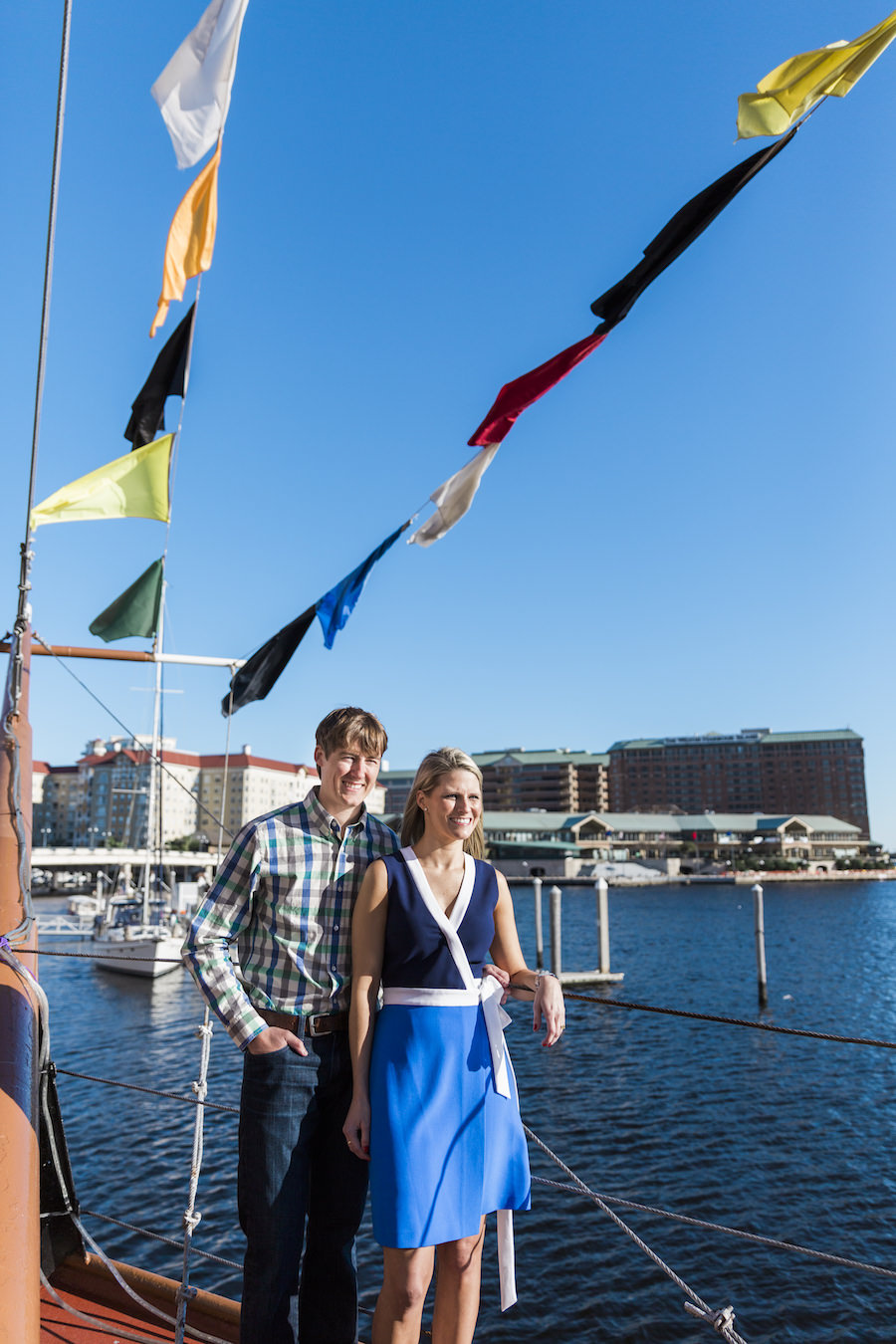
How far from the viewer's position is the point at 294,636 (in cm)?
777

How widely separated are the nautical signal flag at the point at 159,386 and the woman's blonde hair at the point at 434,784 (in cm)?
602

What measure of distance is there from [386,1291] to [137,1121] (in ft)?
56.4

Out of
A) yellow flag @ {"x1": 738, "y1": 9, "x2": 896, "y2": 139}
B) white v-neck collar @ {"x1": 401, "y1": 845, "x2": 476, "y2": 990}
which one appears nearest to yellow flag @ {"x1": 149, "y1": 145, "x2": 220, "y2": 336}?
yellow flag @ {"x1": 738, "y1": 9, "x2": 896, "y2": 139}

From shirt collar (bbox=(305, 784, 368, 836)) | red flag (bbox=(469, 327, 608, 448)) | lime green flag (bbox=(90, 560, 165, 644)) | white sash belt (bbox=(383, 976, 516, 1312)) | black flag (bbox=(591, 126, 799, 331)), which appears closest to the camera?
white sash belt (bbox=(383, 976, 516, 1312))

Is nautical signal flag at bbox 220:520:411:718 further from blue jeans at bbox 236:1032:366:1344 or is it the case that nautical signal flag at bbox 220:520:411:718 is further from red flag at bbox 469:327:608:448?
blue jeans at bbox 236:1032:366:1344

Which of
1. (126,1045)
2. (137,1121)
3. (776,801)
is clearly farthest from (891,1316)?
(776,801)

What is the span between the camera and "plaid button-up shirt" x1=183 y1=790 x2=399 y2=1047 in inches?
119

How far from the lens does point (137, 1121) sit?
17469mm

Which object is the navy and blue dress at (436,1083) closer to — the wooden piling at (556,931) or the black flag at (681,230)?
the black flag at (681,230)

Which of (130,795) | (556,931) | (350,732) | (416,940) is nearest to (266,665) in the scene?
(350,732)

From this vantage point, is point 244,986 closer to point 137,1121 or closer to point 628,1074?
point 137,1121

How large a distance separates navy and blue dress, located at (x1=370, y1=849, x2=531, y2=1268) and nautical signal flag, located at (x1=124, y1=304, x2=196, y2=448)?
6.39m

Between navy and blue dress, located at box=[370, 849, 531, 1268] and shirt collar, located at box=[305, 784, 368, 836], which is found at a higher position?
shirt collar, located at box=[305, 784, 368, 836]

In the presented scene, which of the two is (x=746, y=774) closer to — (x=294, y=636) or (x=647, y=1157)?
(x=647, y=1157)
